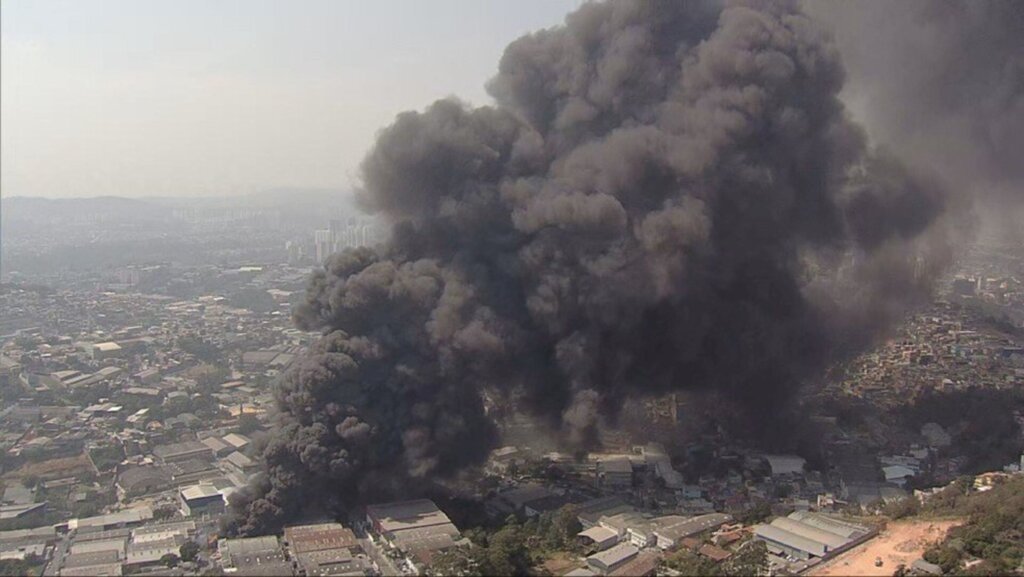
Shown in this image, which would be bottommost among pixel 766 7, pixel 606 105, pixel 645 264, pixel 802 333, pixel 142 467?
pixel 142 467

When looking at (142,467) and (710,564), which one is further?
(142,467)

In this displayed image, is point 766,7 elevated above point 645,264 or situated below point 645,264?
above

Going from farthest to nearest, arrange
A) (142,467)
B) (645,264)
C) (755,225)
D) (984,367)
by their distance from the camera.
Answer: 1. (984,367)
2. (142,467)
3. (755,225)
4. (645,264)

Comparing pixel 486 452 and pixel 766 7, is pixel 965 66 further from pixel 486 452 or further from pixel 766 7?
Result: pixel 486 452

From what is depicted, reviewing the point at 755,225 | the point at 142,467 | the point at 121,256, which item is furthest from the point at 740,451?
the point at 121,256

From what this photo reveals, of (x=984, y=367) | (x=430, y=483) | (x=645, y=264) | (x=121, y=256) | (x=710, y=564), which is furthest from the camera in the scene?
(x=121, y=256)

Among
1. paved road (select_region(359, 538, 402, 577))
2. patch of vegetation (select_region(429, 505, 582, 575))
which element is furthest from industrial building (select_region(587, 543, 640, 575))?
paved road (select_region(359, 538, 402, 577))

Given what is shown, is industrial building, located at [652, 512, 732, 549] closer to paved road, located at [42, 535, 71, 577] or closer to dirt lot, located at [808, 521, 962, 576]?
dirt lot, located at [808, 521, 962, 576]
